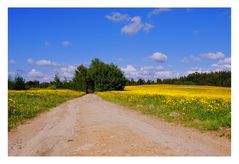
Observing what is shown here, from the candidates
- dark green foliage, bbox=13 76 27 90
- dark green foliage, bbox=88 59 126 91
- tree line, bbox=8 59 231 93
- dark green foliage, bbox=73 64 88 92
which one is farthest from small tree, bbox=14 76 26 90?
dark green foliage, bbox=73 64 88 92

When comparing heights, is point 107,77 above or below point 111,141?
above

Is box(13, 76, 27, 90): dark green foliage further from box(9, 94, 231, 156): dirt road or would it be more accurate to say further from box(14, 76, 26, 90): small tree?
box(9, 94, 231, 156): dirt road

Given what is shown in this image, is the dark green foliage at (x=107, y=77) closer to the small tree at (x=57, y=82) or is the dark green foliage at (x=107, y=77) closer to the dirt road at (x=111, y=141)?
the small tree at (x=57, y=82)

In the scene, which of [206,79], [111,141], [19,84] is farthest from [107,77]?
[111,141]

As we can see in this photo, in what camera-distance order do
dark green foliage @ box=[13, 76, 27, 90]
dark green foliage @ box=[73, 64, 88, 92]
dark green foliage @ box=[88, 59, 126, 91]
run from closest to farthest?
1. dark green foliage @ box=[13, 76, 27, 90]
2. dark green foliage @ box=[88, 59, 126, 91]
3. dark green foliage @ box=[73, 64, 88, 92]

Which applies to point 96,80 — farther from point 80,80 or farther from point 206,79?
point 206,79

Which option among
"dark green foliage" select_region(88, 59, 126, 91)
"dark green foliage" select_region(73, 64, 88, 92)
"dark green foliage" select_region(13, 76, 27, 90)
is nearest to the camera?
"dark green foliage" select_region(13, 76, 27, 90)

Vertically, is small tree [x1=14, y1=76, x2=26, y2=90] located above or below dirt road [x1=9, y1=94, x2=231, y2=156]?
above

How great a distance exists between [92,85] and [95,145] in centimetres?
7308
